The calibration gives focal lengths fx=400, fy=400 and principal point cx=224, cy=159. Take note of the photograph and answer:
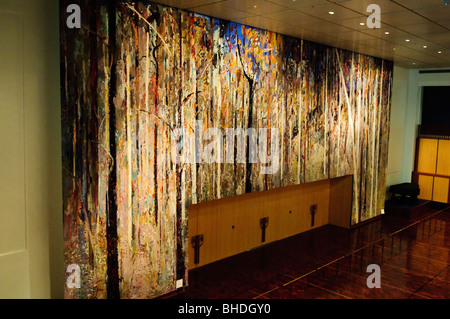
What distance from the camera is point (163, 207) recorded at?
5.11 m

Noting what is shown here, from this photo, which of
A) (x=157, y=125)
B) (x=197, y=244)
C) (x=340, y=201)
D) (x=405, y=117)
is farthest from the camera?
(x=405, y=117)

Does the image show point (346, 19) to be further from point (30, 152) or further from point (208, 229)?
point (30, 152)

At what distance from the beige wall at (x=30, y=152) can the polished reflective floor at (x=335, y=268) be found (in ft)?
5.87

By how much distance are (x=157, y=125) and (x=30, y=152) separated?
58.2 inches

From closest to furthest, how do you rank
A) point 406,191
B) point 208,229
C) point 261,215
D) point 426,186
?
point 208,229 < point 261,215 < point 406,191 < point 426,186

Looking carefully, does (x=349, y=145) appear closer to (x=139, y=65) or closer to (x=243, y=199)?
(x=243, y=199)

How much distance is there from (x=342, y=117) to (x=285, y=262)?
3318 millimetres

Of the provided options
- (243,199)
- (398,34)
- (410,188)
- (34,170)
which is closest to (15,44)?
(34,170)

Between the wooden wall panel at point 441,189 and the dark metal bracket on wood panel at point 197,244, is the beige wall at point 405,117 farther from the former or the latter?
the dark metal bracket on wood panel at point 197,244

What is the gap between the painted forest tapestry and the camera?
4293mm

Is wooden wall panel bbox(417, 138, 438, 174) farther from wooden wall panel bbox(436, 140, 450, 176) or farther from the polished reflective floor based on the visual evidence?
the polished reflective floor

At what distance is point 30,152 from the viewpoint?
4.08 m

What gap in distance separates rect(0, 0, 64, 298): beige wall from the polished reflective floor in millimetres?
1789

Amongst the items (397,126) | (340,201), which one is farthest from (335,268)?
(397,126)
